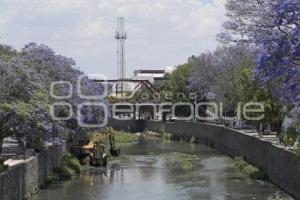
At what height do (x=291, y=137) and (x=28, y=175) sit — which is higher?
(x=291, y=137)

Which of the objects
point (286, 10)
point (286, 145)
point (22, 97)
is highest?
point (286, 10)

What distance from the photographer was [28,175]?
3384 centimetres

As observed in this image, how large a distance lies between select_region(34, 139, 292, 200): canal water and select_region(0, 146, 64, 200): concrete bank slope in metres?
0.95

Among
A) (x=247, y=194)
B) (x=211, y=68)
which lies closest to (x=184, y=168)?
(x=247, y=194)

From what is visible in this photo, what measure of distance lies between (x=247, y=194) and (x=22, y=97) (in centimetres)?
1518

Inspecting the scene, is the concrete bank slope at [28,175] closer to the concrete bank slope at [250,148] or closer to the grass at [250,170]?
the grass at [250,170]

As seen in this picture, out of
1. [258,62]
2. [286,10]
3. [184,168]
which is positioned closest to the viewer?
[286,10]

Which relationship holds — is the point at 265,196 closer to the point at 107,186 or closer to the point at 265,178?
the point at 265,178

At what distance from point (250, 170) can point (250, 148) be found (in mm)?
4617

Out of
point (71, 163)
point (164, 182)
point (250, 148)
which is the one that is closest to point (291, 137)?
point (164, 182)

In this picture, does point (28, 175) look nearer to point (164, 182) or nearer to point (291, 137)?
point (164, 182)

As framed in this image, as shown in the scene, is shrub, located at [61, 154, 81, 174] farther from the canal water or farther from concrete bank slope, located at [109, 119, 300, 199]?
concrete bank slope, located at [109, 119, 300, 199]

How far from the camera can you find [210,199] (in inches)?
1470

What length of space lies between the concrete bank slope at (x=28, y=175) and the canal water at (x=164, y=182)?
95 centimetres
